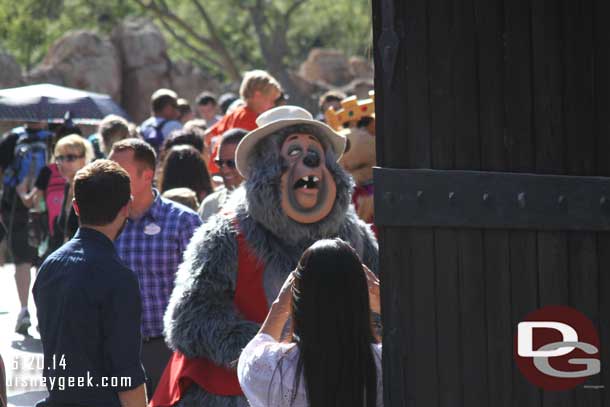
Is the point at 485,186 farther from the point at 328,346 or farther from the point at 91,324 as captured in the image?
the point at 91,324

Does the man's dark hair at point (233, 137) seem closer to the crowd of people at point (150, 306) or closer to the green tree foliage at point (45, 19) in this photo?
the crowd of people at point (150, 306)

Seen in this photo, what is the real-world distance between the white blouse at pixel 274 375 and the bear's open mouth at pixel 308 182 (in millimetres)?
1705

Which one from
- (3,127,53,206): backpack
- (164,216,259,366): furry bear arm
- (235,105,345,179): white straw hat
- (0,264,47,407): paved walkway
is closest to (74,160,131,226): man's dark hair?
(164,216,259,366): furry bear arm

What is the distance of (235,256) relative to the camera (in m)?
4.82

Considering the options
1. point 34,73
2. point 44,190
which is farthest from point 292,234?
point 34,73

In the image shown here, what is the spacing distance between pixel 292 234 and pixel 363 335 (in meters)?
1.67

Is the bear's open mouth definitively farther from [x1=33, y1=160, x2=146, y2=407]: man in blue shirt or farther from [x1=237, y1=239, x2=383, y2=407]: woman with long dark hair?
[x1=237, y1=239, x2=383, y2=407]: woman with long dark hair

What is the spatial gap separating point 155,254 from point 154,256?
1cm

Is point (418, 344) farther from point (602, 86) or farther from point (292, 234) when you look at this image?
point (292, 234)

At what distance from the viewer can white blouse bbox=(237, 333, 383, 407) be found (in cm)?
336

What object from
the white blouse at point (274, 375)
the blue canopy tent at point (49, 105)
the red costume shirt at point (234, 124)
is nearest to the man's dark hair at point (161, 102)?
the blue canopy tent at point (49, 105)

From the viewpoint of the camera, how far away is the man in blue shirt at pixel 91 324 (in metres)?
3.98

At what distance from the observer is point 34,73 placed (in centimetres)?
2592

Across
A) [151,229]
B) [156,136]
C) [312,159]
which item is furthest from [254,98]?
[312,159]
